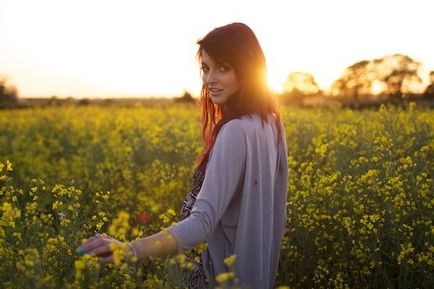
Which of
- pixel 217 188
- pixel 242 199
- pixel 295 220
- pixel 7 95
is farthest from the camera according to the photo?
pixel 7 95

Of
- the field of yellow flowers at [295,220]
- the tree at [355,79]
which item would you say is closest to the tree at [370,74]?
the tree at [355,79]

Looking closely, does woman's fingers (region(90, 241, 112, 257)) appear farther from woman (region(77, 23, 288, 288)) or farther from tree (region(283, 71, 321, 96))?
tree (region(283, 71, 321, 96))

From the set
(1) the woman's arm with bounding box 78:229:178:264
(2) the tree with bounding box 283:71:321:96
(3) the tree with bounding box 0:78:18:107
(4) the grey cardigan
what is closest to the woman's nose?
(4) the grey cardigan

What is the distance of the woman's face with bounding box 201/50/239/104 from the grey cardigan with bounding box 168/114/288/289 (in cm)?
17

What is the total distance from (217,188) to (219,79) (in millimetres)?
496

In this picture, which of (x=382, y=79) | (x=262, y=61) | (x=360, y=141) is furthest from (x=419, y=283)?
(x=382, y=79)

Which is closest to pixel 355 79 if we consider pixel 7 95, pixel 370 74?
pixel 370 74

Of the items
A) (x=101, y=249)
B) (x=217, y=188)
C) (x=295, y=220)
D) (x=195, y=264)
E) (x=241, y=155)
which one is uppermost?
(x=241, y=155)

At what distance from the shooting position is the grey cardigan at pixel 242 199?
182cm

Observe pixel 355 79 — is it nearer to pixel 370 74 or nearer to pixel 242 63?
pixel 370 74

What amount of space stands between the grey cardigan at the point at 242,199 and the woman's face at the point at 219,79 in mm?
165

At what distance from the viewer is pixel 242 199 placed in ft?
6.51

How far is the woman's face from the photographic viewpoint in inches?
81.8

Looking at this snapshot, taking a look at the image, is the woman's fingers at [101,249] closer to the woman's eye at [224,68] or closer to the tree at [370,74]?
the woman's eye at [224,68]
